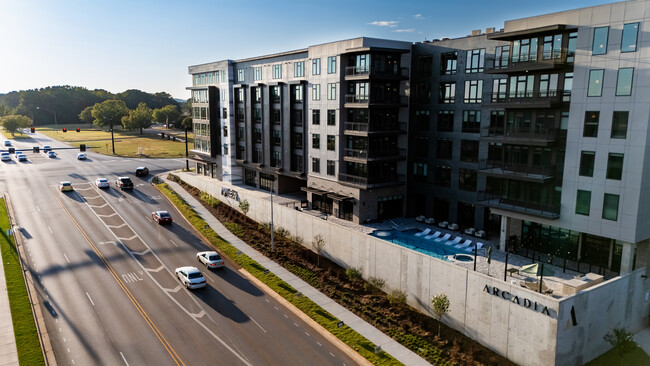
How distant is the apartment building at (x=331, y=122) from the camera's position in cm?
5119

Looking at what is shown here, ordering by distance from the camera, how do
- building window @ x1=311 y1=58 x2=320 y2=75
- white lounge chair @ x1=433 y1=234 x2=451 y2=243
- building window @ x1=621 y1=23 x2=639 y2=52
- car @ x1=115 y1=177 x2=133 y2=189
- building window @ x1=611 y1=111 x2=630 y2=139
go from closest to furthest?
building window @ x1=621 y1=23 x2=639 y2=52 → building window @ x1=611 y1=111 x2=630 y2=139 → white lounge chair @ x1=433 y1=234 x2=451 y2=243 → building window @ x1=311 y1=58 x2=320 y2=75 → car @ x1=115 y1=177 x2=133 y2=189

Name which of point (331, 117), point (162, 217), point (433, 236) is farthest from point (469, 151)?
point (162, 217)

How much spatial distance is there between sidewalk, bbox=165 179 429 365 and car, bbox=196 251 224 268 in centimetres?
380

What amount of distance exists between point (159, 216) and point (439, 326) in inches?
1572

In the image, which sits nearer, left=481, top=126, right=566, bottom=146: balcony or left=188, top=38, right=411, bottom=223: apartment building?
left=481, top=126, right=566, bottom=146: balcony

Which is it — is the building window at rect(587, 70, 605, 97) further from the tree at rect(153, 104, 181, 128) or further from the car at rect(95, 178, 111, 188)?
the tree at rect(153, 104, 181, 128)

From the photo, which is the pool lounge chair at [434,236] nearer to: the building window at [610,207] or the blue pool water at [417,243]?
the blue pool water at [417,243]

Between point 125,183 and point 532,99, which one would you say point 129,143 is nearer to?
point 125,183

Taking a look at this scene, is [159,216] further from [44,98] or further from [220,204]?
[44,98]

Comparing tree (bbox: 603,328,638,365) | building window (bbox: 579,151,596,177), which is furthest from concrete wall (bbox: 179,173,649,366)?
building window (bbox: 579,151,596,177)

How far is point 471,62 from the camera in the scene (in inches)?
1881

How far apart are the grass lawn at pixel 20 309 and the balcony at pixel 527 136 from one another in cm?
4070

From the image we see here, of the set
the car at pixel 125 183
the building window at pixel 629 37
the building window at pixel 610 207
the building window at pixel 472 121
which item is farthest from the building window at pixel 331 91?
the car at pixel 125 183

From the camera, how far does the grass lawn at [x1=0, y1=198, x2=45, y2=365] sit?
2788 centimetres
